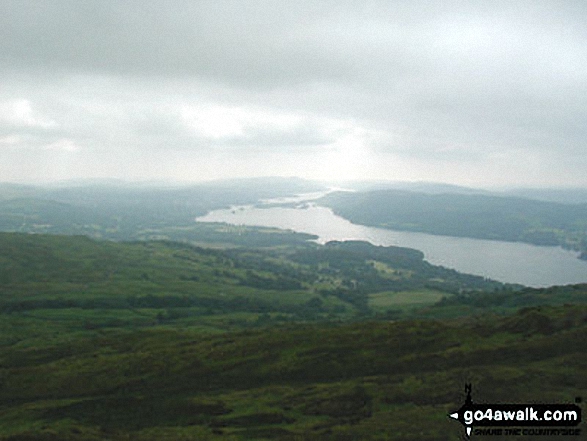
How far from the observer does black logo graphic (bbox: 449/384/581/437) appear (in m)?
59.8

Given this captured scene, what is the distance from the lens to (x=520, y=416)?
64.4 m

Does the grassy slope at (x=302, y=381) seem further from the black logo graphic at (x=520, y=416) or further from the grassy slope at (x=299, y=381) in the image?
the black logo graphic at (x=520, y=416)

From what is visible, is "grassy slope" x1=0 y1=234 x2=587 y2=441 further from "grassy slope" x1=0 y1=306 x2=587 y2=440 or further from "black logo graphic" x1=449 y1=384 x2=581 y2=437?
"black logo graphic" x1=449 y1=384 x2=581 y2=437

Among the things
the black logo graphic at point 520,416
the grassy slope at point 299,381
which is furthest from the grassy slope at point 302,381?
the black logo graphic at point 520,416

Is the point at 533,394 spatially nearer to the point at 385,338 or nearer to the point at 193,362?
the point at 385,338

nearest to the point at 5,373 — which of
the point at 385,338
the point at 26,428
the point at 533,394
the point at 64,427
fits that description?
the point at 26,428

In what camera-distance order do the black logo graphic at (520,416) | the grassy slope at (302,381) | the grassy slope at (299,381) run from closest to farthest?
1. the black logo graphic at (520,416)
2. the grassy slope at (299,381)
3. the grassy slope at (302,381)

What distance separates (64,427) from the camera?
78.5m

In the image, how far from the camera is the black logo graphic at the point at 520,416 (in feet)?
196

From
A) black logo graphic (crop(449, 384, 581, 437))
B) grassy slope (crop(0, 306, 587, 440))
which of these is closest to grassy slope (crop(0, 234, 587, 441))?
grassy slope (crop(0, 306, 587, 440))

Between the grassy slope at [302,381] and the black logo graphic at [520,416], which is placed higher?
the black logo graphic at [520,416]

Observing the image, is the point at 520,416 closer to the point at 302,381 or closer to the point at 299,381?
the point at 302,381

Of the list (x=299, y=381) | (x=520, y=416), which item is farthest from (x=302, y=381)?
(x=520, y=416)

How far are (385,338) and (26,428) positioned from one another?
77.9 metres
